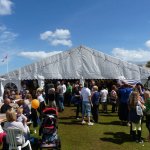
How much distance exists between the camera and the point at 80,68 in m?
24.8

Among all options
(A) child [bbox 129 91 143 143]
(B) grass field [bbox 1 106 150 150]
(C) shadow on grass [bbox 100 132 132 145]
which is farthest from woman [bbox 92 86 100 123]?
(A) child [bbox 129 91 143 143]

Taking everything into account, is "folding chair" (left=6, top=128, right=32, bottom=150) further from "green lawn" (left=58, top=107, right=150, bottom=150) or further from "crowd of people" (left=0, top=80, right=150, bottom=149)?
"green lawn" (left=58, top=107, right=150, bottom=150)

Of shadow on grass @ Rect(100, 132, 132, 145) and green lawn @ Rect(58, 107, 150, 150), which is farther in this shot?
shadow on grass @ Rect(100, 132, 132, 145)

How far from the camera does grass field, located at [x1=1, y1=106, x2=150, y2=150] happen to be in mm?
10281

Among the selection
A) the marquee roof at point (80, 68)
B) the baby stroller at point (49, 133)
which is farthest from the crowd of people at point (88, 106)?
the marquee roof at point (80, 68)

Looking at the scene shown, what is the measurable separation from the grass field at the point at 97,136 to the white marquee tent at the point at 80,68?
28.9 feet

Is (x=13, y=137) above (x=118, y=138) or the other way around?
above

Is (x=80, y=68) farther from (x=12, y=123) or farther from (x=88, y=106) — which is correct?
(x=12, y=123)

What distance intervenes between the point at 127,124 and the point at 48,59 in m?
11.9

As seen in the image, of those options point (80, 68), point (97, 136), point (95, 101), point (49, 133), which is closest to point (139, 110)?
point (97, 136)

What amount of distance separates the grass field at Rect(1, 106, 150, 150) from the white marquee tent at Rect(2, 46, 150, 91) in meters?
→ 8.81

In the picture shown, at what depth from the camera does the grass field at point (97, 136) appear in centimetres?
1028

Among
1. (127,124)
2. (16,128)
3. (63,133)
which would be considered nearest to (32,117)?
(63,133)

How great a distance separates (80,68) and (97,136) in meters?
13.2
